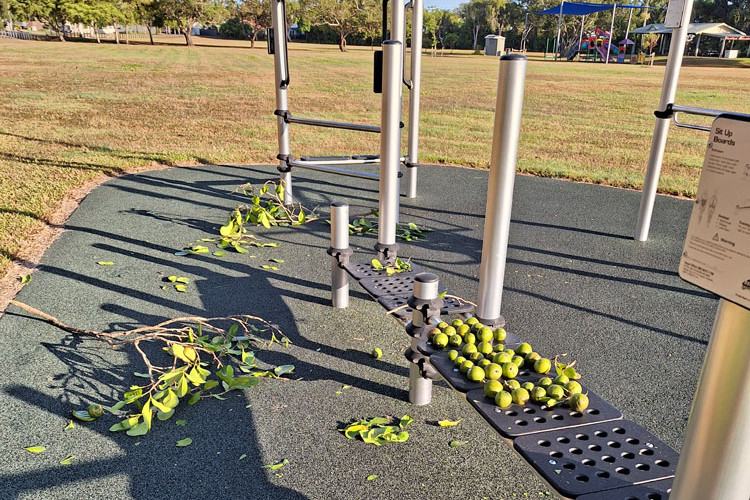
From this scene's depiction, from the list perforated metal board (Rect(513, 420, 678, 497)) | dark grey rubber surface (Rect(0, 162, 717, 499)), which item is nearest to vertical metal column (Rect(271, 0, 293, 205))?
dark grey rubber surface (Rect(0, 162, 717, 499))

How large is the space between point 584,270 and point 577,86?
58.6ft

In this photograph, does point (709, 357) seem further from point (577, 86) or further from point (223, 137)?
point (577, 86)

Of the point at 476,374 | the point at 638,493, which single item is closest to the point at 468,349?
the point at 476,374

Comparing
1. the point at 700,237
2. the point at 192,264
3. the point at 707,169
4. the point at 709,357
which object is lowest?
the point at 192,264

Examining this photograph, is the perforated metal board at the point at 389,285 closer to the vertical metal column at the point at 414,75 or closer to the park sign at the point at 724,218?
the park sign at the point at 724,218

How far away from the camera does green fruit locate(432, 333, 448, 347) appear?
2.08 m

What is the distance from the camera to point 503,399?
1.74 meters

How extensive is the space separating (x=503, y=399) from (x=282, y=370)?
3.96 feet

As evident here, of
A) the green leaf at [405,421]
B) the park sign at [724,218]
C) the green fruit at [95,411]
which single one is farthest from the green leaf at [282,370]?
the park sign at [724,218]

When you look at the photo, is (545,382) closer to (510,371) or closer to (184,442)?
(510,371)

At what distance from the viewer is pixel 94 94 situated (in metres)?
13.7

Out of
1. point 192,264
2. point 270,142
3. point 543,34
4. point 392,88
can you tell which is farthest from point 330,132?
point 543,34

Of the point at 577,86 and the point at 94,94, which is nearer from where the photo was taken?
the point at 94,94

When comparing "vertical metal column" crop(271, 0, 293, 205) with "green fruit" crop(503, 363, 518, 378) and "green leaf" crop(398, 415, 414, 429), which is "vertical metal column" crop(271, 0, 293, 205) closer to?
"green leaf" crop(398, 415, 414, 429)
